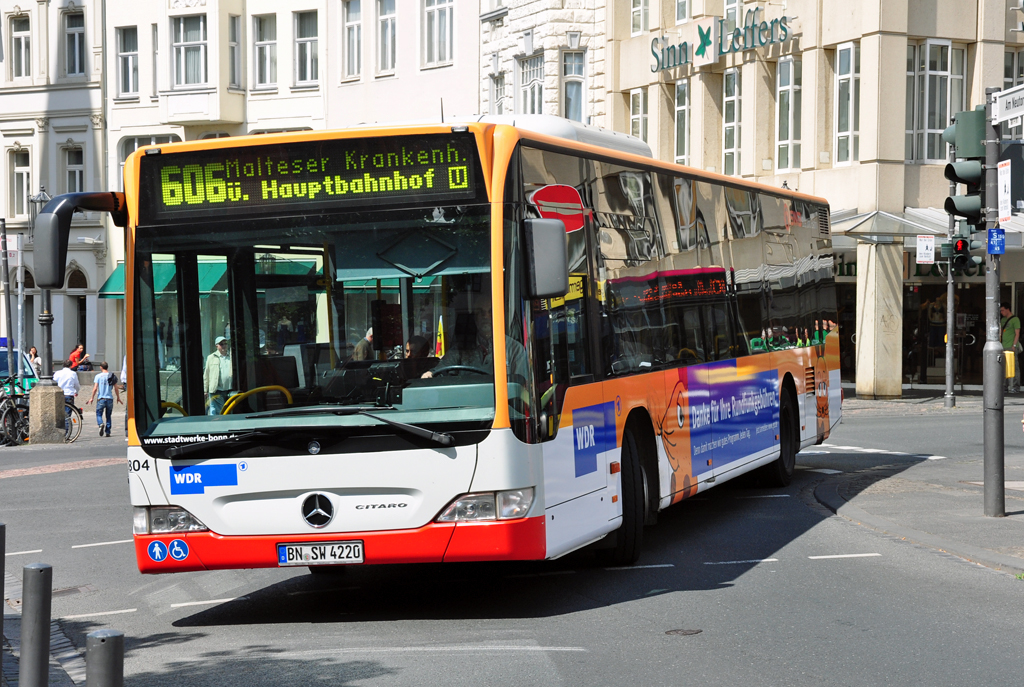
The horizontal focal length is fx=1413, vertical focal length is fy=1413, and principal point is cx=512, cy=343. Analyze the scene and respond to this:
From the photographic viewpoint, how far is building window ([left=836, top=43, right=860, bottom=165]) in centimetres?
3016

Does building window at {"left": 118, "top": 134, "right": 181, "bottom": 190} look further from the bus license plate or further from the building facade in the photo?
the bus license plate

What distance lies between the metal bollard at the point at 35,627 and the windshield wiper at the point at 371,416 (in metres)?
3.07

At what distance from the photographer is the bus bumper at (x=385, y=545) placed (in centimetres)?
780

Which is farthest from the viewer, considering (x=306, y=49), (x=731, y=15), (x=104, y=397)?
(x=306, y=49)

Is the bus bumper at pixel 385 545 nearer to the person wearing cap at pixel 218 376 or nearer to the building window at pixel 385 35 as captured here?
the person wearing cap at pixel 218 376

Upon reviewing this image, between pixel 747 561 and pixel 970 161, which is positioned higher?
pixel 970 161

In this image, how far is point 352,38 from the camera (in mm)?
42312

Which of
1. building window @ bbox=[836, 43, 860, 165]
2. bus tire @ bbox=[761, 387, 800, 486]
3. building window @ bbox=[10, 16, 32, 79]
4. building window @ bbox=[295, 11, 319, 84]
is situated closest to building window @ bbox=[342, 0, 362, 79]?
building window @ bbox=[295, 11, 319, 84]

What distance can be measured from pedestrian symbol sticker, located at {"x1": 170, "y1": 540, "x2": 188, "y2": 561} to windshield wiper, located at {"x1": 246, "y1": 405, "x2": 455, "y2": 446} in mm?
834

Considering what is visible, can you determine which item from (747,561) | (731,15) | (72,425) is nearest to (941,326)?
(731,15)

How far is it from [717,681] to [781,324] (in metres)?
8.26

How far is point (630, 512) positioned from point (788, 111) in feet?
79.0

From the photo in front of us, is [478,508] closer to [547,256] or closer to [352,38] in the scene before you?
[547,256]

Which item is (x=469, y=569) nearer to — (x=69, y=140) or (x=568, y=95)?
(x=568, y=95)
